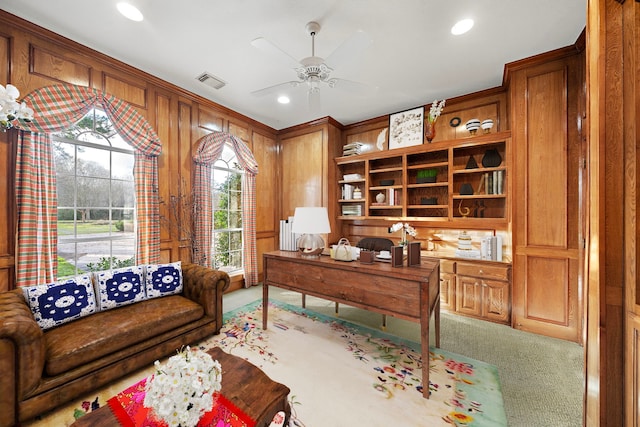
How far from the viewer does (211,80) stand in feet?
9.82

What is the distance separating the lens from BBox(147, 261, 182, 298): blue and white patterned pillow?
2420mm

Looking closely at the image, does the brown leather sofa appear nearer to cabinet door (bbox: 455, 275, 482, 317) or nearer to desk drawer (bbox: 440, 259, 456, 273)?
desk drawer (bbox: 440, 259, 456, 273)

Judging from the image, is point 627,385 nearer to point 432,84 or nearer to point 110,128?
point 432,84

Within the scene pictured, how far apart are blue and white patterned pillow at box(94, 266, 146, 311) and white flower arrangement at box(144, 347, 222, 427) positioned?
1.64 meters

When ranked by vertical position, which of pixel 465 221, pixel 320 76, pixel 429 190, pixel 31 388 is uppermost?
pixel 320 76

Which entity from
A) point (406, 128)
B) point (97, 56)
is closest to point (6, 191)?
point (97, 56)

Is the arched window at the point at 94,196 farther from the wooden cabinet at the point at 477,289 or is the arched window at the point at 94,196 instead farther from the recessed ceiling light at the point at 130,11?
the wooden cabinet at the point at 477,289

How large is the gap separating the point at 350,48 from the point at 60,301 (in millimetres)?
2955

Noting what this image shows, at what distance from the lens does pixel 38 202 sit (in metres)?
2.12

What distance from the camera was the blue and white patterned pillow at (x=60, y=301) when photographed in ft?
5.84

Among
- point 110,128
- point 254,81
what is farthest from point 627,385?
point 110,128

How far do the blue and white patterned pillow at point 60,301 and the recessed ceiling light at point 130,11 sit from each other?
227 cm

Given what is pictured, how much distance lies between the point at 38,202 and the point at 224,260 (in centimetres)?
227

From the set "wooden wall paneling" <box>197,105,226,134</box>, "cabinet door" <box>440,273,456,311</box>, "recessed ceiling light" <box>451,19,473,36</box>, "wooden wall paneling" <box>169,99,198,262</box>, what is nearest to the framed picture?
"recessed ceiling light" <box>451,19,473,36</box>
